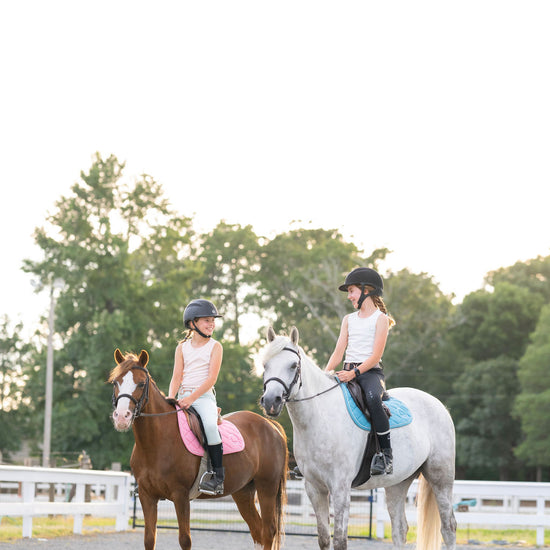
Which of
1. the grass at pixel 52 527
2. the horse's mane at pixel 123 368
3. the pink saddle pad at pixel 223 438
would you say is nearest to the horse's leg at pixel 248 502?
the pink saddle pad at pixel 223 438

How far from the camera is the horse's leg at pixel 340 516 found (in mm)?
8539

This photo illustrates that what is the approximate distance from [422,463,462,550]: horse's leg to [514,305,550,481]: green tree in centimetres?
4048

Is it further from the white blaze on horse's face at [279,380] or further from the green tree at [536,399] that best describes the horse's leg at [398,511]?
the green tree at [536,399]

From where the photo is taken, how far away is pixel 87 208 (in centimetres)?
4334

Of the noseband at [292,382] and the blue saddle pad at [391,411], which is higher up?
the noseband at [292,382]

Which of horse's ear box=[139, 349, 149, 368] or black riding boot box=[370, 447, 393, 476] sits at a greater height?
horse's ear box=[139, 349, 149, 368]

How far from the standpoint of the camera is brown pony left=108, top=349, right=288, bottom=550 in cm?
876

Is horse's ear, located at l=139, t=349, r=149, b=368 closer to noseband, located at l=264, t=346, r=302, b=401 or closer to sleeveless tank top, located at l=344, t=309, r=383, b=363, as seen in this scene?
noseband, located at l=264, t=346, r=302, b=401

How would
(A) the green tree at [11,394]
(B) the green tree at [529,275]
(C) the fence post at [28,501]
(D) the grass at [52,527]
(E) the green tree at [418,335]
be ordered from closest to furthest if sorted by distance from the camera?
(C) the fence post at [28,501]
(D) the grass at [52,527]
(A) the green tree at [11,394]
(E) the green tree at [418,335]
(B) the green tree at [529,275]

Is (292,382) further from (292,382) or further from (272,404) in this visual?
(272,404)

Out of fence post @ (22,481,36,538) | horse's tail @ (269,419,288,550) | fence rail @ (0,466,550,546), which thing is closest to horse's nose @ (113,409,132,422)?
horse's tail @ (269,419,288,550)

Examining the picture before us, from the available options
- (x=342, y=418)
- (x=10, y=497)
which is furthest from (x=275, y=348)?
(x=10, y=497)

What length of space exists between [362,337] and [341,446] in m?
1.14

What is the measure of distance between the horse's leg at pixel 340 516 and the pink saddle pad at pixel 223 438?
1492 millimetres
